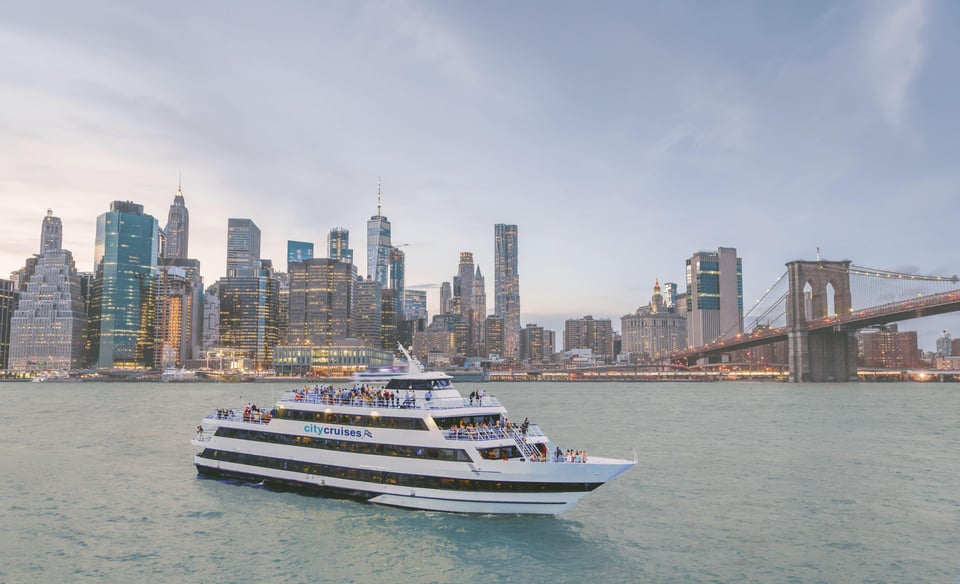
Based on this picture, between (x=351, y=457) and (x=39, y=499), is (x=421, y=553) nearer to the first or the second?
(x=351, y=457)

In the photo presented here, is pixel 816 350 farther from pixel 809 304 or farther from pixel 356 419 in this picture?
pixel 356 419

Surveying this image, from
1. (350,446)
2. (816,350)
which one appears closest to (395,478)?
(350,446)

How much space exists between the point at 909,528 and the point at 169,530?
2649 centimetres

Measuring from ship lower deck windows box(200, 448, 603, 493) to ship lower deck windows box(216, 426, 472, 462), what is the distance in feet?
2.22

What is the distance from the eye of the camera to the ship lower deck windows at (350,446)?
2392 centimetres

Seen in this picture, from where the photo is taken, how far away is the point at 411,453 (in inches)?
969

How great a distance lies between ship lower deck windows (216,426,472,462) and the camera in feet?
78.5

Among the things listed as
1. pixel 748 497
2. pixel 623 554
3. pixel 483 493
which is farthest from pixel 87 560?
pixel 748 497

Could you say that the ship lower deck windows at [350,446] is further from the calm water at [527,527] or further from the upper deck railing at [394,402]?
the calm water at [527,527]

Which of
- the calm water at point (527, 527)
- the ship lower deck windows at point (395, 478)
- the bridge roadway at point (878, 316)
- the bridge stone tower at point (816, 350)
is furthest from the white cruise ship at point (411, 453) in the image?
the bridge stone tower at point (816, 350)

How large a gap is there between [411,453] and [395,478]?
1130mm

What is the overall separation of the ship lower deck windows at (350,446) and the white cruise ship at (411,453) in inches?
1.5

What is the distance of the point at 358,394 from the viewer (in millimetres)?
27156

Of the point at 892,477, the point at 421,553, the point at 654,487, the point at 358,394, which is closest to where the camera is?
the point at 421,553
